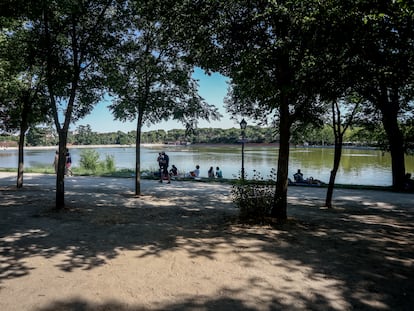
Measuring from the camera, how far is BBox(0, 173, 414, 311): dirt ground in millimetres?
3793

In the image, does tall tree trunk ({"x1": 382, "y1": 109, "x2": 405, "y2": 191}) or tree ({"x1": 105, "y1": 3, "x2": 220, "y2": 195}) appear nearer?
tree ({"x1": 105, "y1": 3, "x2": 220, "y2": 195})

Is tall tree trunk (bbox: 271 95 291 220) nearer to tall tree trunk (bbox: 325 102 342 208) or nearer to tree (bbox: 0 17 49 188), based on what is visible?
tall tree trunk (bbox: 325 102 342 208)

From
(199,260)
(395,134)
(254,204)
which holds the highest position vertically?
(395,134)

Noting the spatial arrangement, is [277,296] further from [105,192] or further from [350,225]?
[105,192]

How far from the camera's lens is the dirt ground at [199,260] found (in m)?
3.79

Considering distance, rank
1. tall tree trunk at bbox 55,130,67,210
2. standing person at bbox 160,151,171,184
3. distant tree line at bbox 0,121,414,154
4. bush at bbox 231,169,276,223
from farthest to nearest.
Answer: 1. distant tree line at bbox 0,121,414,154
2. standing person at bbox 160,151,171,184
3. tall tree trunk at bbox 55,130,67,210
4. bush at bbox 231,169,276,223

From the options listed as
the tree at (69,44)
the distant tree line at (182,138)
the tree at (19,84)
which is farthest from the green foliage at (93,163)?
the distant tree line at (182,138)

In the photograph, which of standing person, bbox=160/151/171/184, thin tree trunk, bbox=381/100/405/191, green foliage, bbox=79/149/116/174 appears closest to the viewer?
thin tree trunk, bbox=381/100/405/191

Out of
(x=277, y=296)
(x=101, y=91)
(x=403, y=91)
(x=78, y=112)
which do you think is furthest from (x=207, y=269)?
(x=403, y=91)

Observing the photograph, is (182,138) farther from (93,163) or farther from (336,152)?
(336,152)

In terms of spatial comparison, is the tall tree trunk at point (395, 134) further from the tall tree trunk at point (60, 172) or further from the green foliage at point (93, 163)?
the green foliage at point (93, 163)

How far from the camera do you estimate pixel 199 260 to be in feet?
16.7

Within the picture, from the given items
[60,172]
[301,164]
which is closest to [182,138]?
[301,164]

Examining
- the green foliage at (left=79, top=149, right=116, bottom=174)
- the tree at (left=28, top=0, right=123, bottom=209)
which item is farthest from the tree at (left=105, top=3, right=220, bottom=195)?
the green foliage at (left=79, top=149, right=116, bottom=174)
